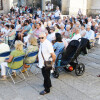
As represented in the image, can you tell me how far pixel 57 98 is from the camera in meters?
4.41

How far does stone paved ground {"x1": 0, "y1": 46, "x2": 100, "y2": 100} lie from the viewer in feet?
14.7

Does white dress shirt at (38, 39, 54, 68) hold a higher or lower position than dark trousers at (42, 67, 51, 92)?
higher

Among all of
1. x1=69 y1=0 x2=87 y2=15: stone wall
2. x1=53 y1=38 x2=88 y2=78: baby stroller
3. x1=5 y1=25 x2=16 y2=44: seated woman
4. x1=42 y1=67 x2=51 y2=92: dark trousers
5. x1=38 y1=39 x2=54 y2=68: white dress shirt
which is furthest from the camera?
x1=69 y1=0 x2=87 y2=15: stone wall

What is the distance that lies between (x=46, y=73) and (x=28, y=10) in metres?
18.6

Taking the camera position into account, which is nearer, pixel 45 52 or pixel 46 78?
pixel 45 52

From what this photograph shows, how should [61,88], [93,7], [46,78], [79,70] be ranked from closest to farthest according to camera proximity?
[46,78] < [61,88] < [79,70] < [93,7]

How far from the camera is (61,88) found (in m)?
4.91

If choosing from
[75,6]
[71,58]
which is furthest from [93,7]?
[71,58]

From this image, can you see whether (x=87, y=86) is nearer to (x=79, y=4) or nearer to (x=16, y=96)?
(x=16, y=96)

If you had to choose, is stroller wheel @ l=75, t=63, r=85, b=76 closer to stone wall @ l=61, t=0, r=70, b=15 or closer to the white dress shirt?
the white dress shirt

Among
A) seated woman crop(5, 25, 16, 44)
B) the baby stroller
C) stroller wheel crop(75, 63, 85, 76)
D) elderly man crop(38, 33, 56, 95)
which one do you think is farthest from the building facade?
elderly man crop(38, 33, 56, 95)

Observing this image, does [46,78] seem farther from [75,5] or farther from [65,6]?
Answer: [65,6]

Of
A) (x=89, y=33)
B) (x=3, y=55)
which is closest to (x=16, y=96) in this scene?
(x=3, y=55)

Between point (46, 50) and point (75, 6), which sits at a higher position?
point (75, 6)
